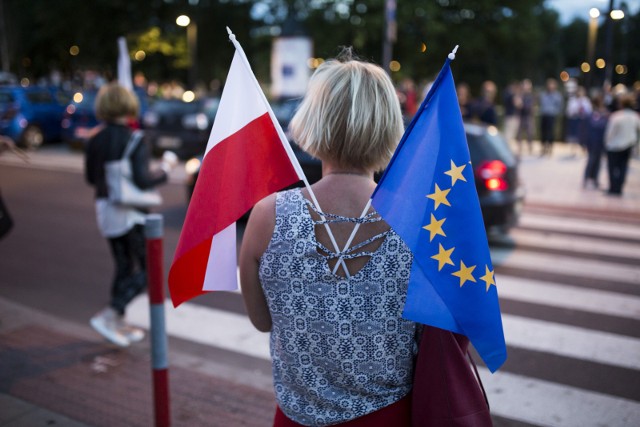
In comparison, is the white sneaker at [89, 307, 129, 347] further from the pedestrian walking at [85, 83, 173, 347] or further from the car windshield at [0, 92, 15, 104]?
the car windshield at [0, 92, 15, 104]

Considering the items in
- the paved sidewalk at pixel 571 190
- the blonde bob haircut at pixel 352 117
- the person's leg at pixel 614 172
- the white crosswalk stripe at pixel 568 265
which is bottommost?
the white crosswalk stripe at pixel 568 265

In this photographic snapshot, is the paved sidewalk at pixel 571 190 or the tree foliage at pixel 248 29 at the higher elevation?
the tree foliage at pixel 248 29

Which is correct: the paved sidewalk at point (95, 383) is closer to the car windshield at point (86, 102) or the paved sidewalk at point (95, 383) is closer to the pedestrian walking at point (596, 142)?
the pedestrian walking at point (596, 142)

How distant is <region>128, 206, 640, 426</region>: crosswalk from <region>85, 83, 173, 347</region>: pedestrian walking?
1.94ft

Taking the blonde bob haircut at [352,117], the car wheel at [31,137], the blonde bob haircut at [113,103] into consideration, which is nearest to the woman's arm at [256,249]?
the blonde bob haircut at [352,117]

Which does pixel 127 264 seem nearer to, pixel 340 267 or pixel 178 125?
pixel 340 267

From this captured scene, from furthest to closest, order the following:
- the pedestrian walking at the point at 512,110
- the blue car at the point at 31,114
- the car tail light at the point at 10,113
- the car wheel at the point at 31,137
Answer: the pedestrian walking at the point at 512,110 < the car wheel at the point at 31,137 < the blue car at the point at 31,114 < the car tail light at the point at 10,113

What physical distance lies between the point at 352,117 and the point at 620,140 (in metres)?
11.2

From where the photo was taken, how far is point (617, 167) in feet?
38.2

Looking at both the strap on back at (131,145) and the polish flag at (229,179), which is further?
the strap on back at (131,145)

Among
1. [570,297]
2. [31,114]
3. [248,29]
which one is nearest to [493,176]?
[570,297]

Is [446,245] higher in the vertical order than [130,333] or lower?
higher

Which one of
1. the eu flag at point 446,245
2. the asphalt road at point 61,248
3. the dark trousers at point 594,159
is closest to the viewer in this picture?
the eu flag at point 446,245

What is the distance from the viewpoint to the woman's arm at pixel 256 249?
181 cm
